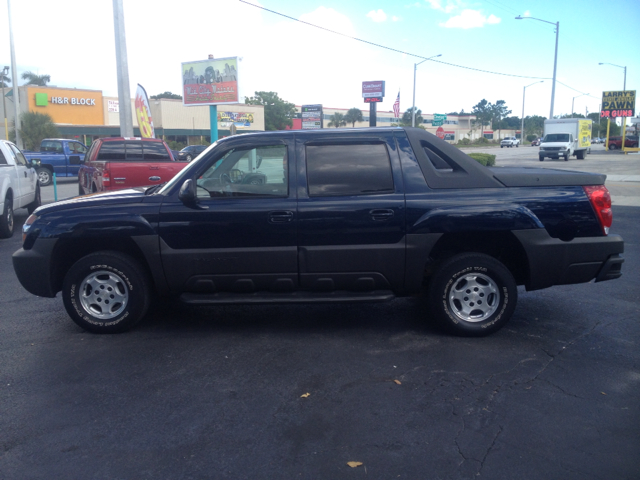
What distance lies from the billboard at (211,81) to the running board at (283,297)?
2459 cm

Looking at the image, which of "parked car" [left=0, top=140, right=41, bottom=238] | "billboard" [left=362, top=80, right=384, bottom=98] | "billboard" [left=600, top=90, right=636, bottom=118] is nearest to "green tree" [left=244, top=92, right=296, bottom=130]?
"billboard" [left=362, top=80, right=384, bottom=98]

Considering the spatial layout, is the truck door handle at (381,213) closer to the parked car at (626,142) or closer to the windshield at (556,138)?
the windshield at (556,138)

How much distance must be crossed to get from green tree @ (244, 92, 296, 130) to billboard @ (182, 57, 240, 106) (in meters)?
48.5

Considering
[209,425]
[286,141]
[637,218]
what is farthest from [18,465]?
[637,218]

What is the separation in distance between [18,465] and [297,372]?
1985 millimetres

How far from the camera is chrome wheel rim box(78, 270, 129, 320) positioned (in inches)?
205

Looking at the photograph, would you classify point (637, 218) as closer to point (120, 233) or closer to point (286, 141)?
point (286, 141)

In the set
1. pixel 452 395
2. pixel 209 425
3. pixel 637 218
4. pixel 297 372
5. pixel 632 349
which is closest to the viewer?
pixel 209 425

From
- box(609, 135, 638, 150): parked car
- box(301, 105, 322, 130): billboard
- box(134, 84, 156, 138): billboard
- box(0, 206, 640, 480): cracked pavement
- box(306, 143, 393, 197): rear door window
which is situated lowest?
box(0, 206, 640, 480): cracked pavement

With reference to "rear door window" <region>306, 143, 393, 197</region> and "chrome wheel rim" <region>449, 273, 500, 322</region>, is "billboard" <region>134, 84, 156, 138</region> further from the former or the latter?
"chrome wheel rim" <region>449, 273, 500, 322</region>

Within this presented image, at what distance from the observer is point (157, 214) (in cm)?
507

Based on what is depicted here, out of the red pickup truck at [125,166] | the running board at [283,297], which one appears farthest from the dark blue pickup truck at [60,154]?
the running board at [283,297]

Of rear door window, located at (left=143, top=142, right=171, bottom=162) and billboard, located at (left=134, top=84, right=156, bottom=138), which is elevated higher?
billboard, located at (left=134, top=84, right=156, bottom=138)

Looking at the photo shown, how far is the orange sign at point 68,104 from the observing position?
159 ft
